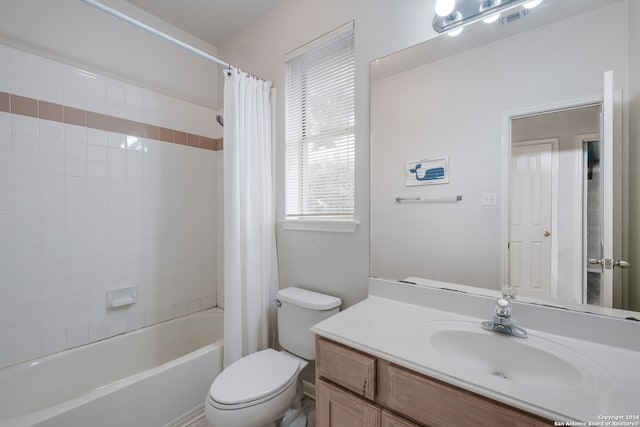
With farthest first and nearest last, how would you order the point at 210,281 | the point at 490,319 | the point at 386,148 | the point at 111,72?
the point at 210,281 → the point at 111,72 → the point at 386,148 → the point at 490,319

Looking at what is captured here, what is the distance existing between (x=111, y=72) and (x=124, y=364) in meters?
2.03

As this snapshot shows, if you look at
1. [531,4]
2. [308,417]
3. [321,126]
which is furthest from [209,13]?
[308,417]

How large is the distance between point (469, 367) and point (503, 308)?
353 millimetres

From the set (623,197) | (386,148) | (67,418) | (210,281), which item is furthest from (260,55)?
(67,418)

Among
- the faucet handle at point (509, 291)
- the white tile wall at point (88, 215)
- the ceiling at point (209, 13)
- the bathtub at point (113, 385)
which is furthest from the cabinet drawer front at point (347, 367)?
the ceiling at point (209, 13)

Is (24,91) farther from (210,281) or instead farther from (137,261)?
(210,281)

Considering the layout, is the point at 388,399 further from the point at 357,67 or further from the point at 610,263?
the point at 357,67

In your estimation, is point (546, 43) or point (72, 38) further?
point (72, 38)

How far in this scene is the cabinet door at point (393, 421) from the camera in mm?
838

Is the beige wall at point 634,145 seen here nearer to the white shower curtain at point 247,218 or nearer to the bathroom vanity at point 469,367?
the bathroom vanity at point 469,367

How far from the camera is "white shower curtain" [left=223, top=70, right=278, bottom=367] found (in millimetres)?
1675

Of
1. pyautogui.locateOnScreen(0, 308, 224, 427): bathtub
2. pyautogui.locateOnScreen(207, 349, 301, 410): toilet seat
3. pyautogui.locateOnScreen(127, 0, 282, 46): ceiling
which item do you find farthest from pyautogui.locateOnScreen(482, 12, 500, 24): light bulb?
pyautogui.locateOnScreen(0, 308, 224, 427): bathtub

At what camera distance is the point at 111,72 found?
1854mm

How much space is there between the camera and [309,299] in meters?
1.56
